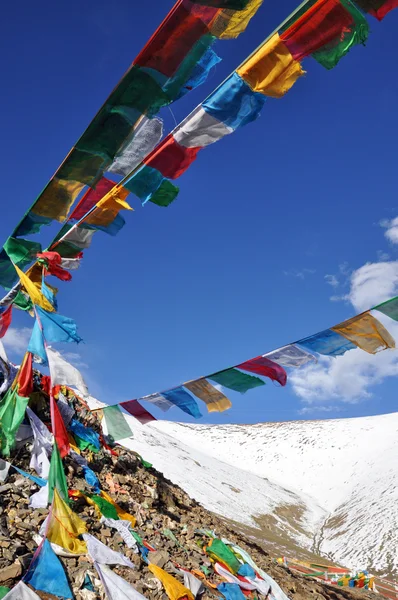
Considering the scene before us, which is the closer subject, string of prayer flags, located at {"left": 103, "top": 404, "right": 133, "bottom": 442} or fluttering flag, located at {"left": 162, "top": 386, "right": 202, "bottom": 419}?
fluttering flag, located at {"left": 162, "top": 386, "right": 202, "bottom": 419}

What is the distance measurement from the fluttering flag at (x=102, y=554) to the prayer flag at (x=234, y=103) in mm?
7571

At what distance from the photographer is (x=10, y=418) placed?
960 centimetres

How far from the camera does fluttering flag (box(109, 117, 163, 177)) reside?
7953 millimetres

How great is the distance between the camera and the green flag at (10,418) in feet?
31.0

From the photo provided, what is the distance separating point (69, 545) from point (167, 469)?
40315 mm

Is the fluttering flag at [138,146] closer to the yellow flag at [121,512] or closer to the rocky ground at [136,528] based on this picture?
the rocky ground at [136,528]

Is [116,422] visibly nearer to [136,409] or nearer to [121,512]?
[136,409]

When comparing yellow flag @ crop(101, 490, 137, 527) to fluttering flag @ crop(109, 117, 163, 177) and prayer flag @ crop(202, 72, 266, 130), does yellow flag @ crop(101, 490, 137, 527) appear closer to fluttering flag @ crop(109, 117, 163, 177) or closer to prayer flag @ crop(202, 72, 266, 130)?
fluttering flag @ crop(109, 117, 163, 177)

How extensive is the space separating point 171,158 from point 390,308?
199 inches

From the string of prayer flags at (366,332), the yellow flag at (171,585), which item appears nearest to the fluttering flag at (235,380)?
the string of prayer flags at (366,332)

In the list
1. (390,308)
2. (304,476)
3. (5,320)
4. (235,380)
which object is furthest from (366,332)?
(304,476)

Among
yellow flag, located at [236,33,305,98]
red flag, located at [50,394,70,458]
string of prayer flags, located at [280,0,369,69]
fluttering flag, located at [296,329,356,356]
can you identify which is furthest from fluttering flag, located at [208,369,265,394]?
string of prayer flags, located at [280,0,369,69]

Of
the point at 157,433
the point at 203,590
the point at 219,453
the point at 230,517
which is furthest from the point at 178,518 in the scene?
the point at 219,453

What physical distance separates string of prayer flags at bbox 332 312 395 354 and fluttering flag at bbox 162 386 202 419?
3727 millimetres
